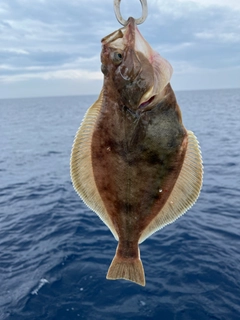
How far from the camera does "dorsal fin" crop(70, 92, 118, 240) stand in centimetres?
318

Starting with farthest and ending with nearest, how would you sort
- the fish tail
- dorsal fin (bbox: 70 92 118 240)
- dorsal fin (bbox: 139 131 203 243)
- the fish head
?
the fish tail < dorsal fin (bbox: 139 131 203 243) < dorsal fin (bbox: 70 92 118 240) < the fish head

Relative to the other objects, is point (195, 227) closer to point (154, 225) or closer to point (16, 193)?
point (154, 225)

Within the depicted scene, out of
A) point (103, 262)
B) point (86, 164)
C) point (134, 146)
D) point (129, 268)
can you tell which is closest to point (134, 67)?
point (134, 146)

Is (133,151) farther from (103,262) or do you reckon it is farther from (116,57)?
(103,262)

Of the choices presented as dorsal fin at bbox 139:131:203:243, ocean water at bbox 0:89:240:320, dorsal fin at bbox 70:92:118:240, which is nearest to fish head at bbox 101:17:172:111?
dorsal fin at bbox 70:92:118:240

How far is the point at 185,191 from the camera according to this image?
3406mm

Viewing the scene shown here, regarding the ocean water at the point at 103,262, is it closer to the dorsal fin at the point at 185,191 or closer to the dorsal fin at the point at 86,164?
the dorsal fin at the point at 185,191

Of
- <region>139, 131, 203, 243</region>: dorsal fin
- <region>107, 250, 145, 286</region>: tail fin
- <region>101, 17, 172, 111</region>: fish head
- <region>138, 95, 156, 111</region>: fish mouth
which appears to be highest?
<region>101, 17, 172, 111</region>: fish head

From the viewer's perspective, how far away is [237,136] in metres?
29.0

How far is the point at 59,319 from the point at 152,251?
3690 mm

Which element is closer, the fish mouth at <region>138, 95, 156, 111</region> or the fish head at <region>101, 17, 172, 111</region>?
the fish head at <region>101, 17, 172, 111</region>

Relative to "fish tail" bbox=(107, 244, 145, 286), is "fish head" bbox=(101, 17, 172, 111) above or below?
above

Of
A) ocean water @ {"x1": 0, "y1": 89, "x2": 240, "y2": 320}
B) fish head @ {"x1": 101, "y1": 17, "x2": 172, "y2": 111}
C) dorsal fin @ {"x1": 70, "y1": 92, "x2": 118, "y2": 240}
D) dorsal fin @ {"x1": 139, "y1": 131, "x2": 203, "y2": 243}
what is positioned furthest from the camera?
ocean water @ {"x1": 0, "y1": 89, "x2": 240, "y2": 320}

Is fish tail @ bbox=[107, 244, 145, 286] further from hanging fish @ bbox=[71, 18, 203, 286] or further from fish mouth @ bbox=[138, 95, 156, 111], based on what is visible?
fish mouth @ bbox=[138, 95, 156, 111]
